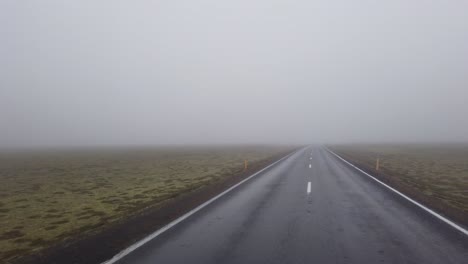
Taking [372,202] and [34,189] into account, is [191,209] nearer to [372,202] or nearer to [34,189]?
[372,202]

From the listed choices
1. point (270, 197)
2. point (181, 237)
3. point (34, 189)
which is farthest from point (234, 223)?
point (34, 189)

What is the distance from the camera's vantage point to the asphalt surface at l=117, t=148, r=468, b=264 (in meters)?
6.39

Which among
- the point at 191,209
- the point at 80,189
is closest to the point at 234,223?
the point at 191,209

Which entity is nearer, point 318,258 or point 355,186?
point 318,258

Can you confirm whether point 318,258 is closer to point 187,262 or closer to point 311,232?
point 311,232

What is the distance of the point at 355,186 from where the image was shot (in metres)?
16.1

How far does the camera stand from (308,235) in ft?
25.8

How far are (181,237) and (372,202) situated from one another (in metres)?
7.50

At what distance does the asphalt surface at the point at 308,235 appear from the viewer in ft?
21.0

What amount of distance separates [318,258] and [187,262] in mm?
2435

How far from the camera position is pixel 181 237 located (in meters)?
7.82

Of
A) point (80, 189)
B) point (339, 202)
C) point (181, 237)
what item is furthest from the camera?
point (80, 189)

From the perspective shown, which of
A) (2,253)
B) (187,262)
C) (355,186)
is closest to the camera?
(187,262)

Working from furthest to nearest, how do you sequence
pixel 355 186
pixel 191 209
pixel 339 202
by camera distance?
pixel 355 186 < pixel 339 202 < pixel 191 209
